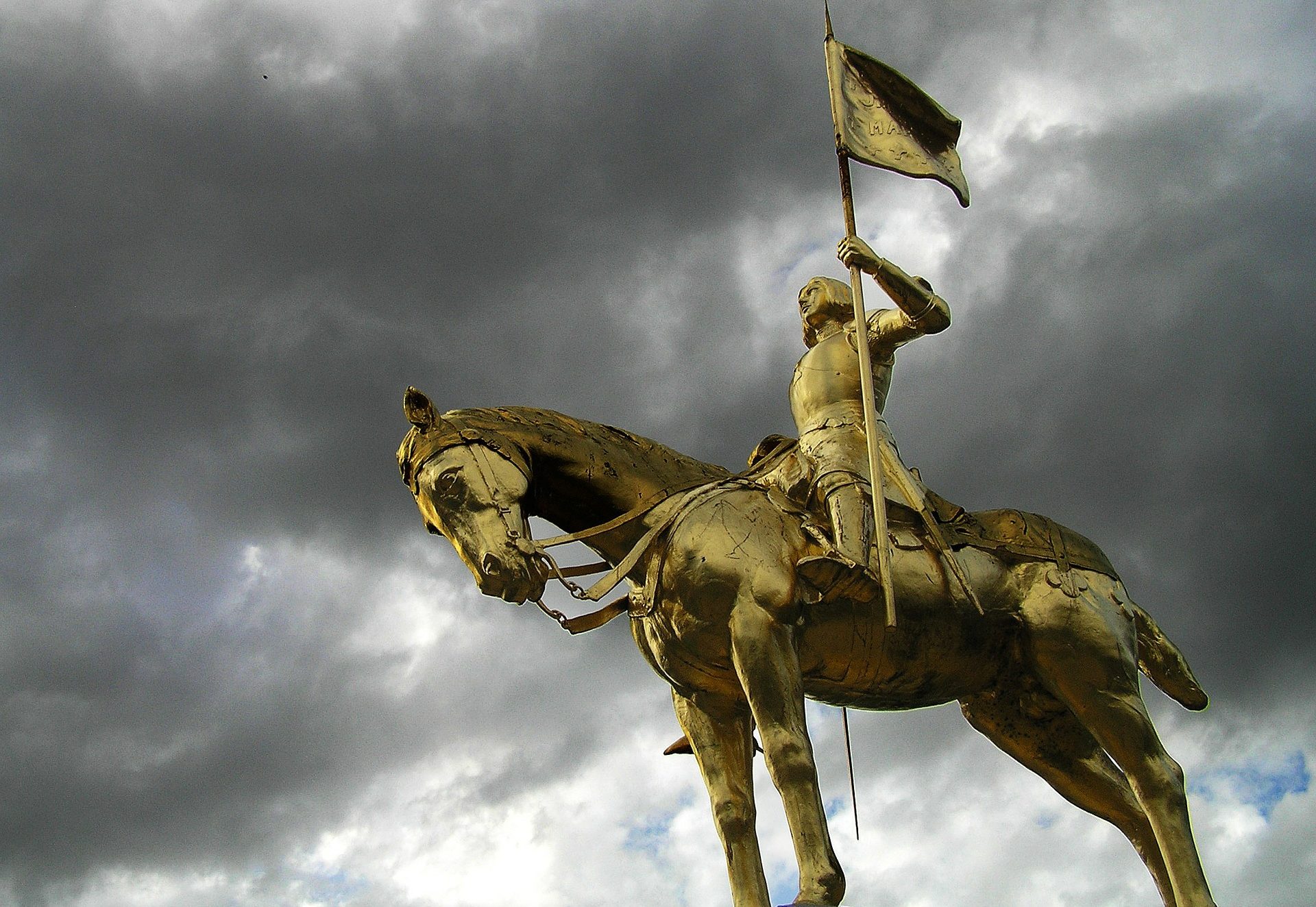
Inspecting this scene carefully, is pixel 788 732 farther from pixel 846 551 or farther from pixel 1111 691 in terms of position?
pixel 1111 691

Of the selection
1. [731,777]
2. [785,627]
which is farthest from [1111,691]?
[731,777]

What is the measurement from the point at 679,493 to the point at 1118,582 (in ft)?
11.6

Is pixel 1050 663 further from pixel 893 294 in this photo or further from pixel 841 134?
pixel 841 134

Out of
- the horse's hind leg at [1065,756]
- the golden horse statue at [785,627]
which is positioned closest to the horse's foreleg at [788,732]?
the golden horse statue at [785,627]

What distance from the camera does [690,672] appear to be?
10.8 meters

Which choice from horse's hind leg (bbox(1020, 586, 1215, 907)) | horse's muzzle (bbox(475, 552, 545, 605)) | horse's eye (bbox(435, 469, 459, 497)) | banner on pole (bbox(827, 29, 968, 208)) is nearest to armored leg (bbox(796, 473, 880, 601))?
horse's hind leg (bbox(1020, 586, 1215, 907))

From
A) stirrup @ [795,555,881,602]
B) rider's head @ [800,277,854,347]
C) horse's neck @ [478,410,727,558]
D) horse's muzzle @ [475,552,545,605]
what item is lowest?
horse's muzzle @ [475,552,545,605]

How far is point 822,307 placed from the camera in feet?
→ 41.3

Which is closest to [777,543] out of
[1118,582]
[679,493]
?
[679,493]

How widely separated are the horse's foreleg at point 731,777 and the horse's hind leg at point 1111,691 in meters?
2.25

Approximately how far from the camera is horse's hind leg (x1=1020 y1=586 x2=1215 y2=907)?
10930 millimetres

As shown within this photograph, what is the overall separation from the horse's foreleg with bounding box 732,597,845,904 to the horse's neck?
107cm

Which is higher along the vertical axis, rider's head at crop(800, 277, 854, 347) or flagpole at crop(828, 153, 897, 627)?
rider's head at crop(800, 277, 854, 347)

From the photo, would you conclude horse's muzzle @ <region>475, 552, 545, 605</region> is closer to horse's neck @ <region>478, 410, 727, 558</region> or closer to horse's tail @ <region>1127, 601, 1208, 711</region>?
horse's neck @ <region>478, 410, 727, 558</region>
